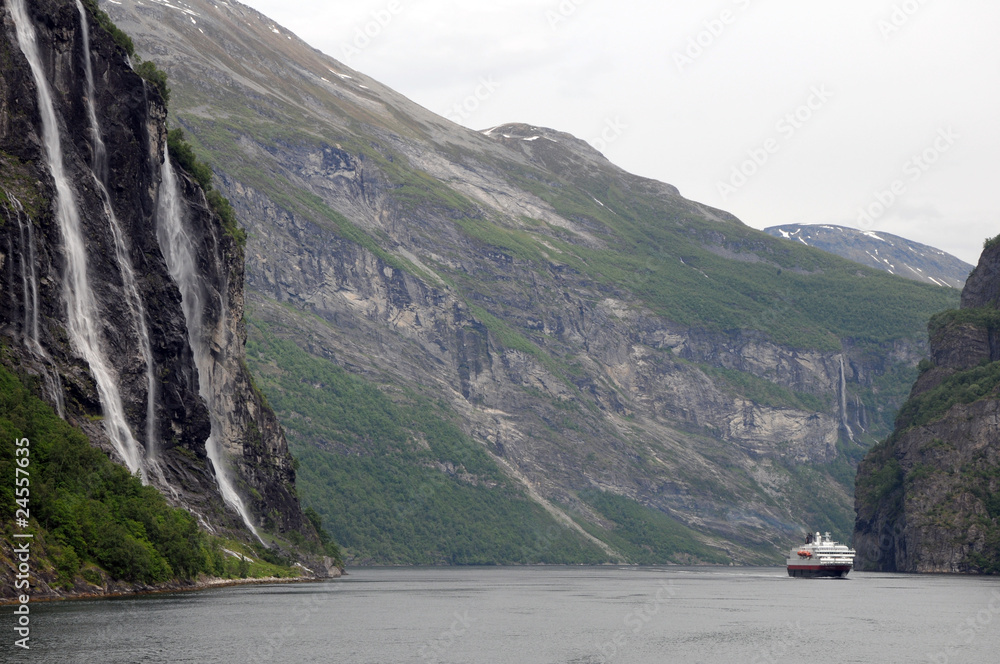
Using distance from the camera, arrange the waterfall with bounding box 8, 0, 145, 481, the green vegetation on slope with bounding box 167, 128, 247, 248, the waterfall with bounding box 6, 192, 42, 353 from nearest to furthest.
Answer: the waterfall with bounding box 6, 192, 42, 353, the waterfall with bounding box 8, 0, 145, 481, the green vegetation on slope with bounding box 167, 128, 247, 248

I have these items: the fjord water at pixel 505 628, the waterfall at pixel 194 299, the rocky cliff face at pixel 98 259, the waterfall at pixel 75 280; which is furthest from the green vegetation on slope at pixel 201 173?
the fjord water at pixel 505 628

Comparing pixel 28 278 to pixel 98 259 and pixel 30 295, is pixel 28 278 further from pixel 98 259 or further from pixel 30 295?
pixel 98 259

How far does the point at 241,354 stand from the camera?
147m

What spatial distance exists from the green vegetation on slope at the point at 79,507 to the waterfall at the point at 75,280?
6569 millimetres

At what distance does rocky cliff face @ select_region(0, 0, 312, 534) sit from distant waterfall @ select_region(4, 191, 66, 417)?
12 cm

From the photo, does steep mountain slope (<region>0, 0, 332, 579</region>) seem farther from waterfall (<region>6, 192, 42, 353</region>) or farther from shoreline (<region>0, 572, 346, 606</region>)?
shoreline (<region>0, 572, 346, 606</region>)

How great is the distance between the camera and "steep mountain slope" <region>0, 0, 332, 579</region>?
303 ft

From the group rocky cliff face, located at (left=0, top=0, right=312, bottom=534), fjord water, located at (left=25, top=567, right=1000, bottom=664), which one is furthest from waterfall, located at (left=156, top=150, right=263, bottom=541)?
fjord water, located at (left=25, top=567, right=1000, bottom=664)

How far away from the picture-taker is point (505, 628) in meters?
87.7

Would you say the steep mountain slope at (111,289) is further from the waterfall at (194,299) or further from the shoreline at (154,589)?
the shoreline at (154,589)

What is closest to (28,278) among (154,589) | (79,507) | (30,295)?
(30,295)

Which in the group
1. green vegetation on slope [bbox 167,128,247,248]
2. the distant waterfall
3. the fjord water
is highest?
green vegetation on slope [bbox 167,128,247,248]

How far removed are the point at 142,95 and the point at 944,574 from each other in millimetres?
144360

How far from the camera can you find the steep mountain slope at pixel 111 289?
92.3 m
